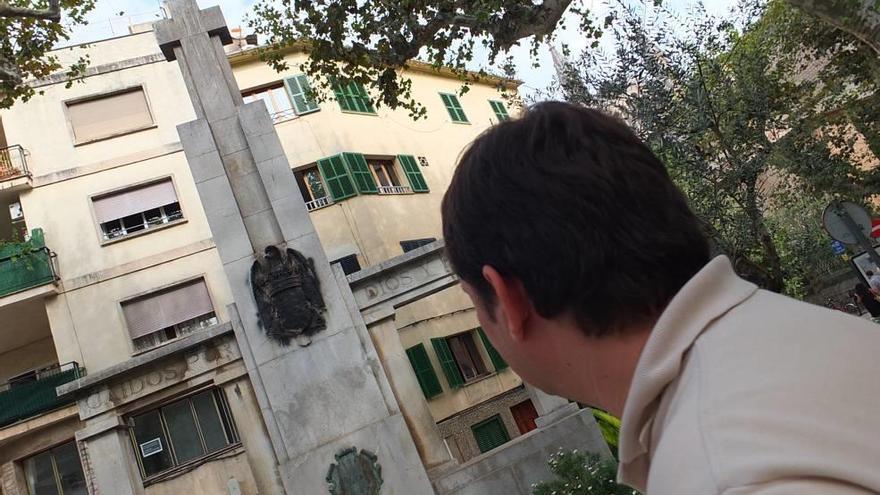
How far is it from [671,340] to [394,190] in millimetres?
20849

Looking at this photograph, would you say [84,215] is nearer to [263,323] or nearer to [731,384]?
[263,323]

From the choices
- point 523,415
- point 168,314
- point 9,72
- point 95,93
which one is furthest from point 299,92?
point 523,415

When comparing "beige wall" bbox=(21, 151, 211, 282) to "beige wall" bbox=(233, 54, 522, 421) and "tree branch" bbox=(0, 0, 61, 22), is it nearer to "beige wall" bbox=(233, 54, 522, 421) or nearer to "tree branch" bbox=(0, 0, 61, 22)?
"beige wall" bbox=(233, 54, 522, 421)

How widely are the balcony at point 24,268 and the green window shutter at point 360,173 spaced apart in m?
8.18

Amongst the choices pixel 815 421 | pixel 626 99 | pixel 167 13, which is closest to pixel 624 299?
pixel 815 421

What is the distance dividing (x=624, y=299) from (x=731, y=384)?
26 centimetres

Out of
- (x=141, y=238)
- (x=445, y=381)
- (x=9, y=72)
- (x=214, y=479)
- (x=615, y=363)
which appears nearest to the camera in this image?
(x=615, y=363)

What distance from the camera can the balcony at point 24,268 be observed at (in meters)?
17.3

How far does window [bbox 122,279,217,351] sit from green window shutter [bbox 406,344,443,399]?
5126 mm

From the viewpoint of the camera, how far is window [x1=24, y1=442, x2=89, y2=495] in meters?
16.3

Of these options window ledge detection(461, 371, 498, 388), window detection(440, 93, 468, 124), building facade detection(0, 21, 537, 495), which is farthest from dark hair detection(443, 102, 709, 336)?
window detection(440, 93, 468, 124)

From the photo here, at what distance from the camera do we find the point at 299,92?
2177cm

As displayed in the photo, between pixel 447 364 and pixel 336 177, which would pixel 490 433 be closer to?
pixel 447 364

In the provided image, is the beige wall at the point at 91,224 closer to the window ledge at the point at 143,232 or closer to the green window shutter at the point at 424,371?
the window ledge at the point at 143,232
